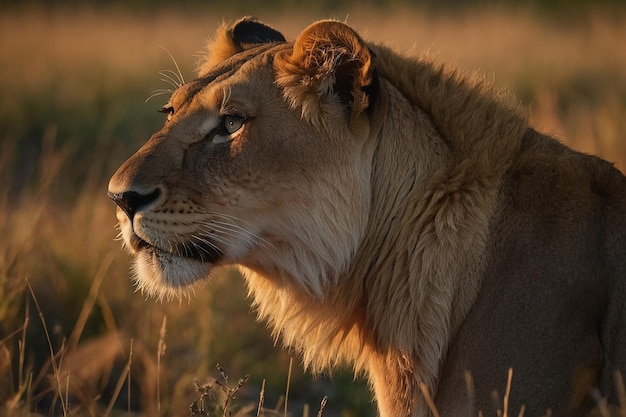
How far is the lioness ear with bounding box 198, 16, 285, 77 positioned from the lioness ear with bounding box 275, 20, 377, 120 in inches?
24.4

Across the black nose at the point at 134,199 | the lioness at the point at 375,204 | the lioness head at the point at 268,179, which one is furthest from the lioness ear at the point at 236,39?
the black nose at the point at 134,199

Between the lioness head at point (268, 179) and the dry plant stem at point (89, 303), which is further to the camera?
the dry plant stem at point (89, 303)

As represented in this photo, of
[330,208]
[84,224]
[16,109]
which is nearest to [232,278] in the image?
[84,224]

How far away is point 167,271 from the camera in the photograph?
3.35m

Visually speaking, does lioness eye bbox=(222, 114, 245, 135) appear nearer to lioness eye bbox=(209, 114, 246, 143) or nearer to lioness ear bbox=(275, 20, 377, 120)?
lioness eye bbox=(209, 114, 246, 143)

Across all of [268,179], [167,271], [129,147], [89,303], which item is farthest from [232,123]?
[129,147]

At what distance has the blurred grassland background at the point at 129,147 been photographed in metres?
5.03

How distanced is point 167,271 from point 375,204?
0.78 meters

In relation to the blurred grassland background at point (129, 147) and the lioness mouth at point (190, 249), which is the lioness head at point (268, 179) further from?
the blurred grassland background at point (129, 147)

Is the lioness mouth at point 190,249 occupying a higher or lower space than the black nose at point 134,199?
lower

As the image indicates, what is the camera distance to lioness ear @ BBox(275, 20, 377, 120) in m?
3.29

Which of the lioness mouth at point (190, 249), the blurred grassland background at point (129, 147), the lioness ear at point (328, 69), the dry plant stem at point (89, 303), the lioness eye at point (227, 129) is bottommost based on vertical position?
the blurred grassland background at point (129, 147)

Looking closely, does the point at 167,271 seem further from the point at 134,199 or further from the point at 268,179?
the point at 268,179

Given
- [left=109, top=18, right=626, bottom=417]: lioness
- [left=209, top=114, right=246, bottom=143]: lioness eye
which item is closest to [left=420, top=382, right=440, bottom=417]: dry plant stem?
[left=109, top=18, right=626, bottom=417]: lioness
